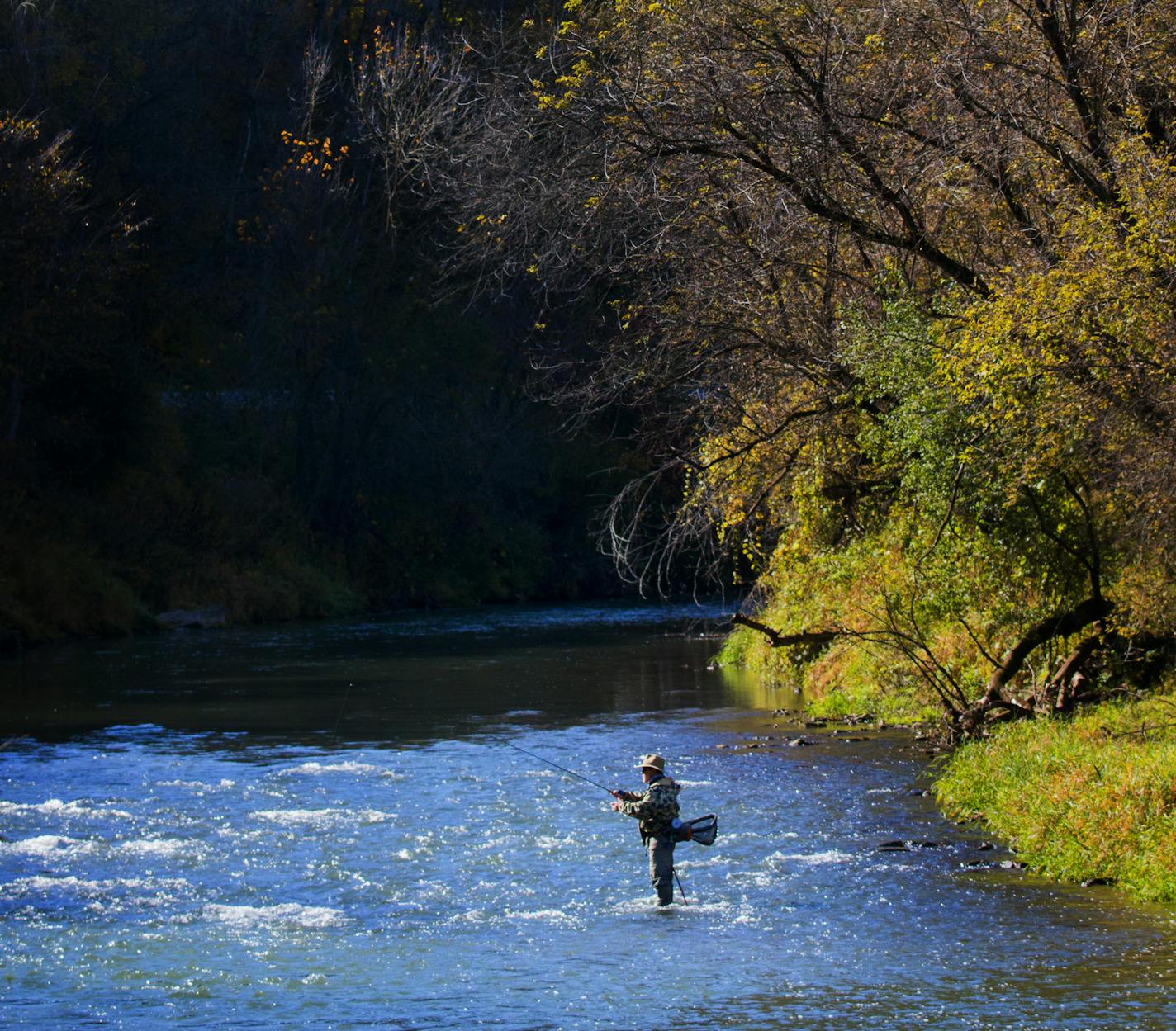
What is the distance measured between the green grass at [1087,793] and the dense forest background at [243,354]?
65.5 ft

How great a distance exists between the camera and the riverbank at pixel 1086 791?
11.8 m

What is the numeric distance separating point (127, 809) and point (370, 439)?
3678 centimetres

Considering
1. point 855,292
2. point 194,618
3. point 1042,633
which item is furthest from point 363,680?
point 1042,633

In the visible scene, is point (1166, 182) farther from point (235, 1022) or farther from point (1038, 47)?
point (235, 1022)

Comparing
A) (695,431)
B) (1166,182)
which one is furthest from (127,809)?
(1166,182)

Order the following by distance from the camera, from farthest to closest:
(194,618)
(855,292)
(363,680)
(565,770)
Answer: (194,618)
(363,680)
(855,292)
(565,770)

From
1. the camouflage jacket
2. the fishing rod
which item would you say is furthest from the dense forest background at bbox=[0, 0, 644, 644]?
the camouflage jacket

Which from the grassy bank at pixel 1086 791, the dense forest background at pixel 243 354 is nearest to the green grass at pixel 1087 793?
the grassy bank at pixel 1086 791

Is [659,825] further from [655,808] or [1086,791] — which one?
[1086,791]

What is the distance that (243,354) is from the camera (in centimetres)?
5038

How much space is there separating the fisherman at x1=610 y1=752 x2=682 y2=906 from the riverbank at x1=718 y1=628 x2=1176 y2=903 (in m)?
2.90

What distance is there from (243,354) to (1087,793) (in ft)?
135

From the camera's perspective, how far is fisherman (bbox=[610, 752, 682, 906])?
11.6 metres

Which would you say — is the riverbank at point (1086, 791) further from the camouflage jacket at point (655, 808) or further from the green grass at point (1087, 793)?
the camouflage jacket at point (655, 808)
